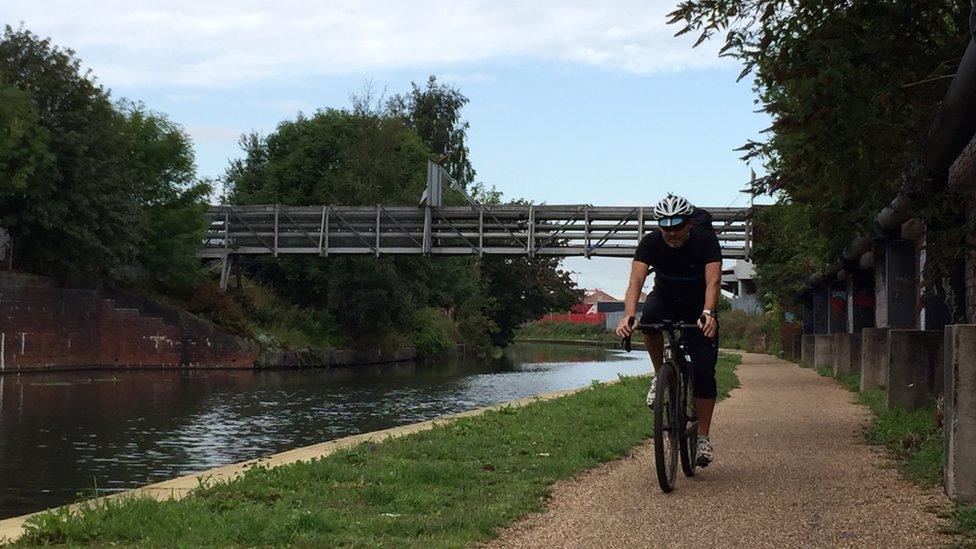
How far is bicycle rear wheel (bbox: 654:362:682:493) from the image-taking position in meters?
8.08

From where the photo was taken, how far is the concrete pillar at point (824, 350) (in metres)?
31.5

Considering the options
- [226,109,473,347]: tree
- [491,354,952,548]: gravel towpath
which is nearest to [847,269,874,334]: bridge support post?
[491,354,952,548]: gravel towpath

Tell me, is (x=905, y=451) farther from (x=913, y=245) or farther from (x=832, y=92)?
(x=913, y=245)

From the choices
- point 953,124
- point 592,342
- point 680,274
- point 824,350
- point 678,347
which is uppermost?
point 953,124

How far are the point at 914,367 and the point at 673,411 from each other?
20.9ft

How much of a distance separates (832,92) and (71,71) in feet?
99.0

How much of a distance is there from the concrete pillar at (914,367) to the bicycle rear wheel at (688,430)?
18.1 ft

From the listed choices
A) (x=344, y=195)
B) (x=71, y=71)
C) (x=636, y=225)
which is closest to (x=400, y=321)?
(x=344, y=195)

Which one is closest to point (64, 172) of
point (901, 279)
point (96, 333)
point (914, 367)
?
point (96, 333)

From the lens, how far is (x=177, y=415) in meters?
19.8

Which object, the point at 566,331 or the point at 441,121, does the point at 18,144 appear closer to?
the point at 441,121

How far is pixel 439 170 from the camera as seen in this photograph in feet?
172

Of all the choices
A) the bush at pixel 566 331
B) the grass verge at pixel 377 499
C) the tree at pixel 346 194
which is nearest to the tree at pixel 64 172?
the tree at pixel 346 194

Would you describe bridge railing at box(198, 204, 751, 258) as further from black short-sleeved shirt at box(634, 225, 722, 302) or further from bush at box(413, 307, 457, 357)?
black short-sleeved shirt at box(634, 225, 722, 302)
